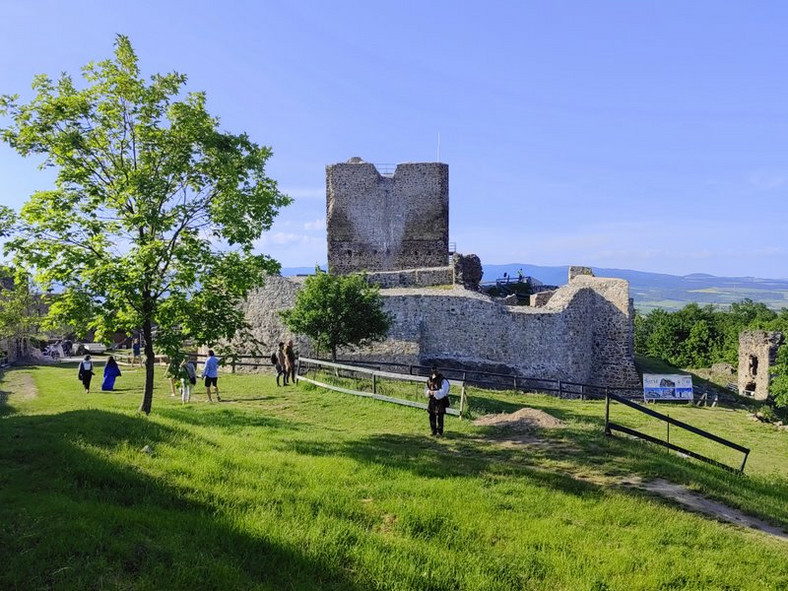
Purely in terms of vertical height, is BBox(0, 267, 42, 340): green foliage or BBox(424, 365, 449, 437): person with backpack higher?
BBox(0, 267, 42, 340): green foliage

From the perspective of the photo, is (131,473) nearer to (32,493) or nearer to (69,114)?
(32,493)

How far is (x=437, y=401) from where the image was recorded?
39.8 feet

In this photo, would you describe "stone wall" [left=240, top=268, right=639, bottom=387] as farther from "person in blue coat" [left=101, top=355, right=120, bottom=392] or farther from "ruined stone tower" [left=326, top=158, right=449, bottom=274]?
"ruined stone tower" [left=326, top=158, right=449, bottom=274]

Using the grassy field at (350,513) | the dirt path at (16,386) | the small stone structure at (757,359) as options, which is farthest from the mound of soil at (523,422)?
the small stone structure at (757,359)

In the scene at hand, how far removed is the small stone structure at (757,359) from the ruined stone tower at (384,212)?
20.2 m

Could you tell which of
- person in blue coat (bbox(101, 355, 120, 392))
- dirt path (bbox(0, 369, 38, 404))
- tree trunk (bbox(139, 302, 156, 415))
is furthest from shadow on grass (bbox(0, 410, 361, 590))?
dirt path (bbox(0, 369, 38, 404))

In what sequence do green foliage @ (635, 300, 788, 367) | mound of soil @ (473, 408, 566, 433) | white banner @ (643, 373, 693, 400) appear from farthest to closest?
green foliage @ (635, 300, 788, 367) < white banner @ (643, 373, 693, 400) < mound of soil @ (473, 408, 566, 433)

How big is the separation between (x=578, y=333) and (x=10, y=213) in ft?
77.3

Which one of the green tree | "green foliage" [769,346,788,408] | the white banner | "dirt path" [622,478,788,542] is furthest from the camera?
the white banner

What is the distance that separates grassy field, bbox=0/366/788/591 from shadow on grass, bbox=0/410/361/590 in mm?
19

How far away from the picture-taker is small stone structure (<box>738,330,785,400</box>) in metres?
34.6

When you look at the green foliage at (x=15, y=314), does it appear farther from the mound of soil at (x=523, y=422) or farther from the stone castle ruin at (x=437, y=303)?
the mound of soil at (x=523, y=422)

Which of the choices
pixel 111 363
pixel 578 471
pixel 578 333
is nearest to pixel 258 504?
pixel 578 471

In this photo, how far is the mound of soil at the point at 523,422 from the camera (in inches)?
495
